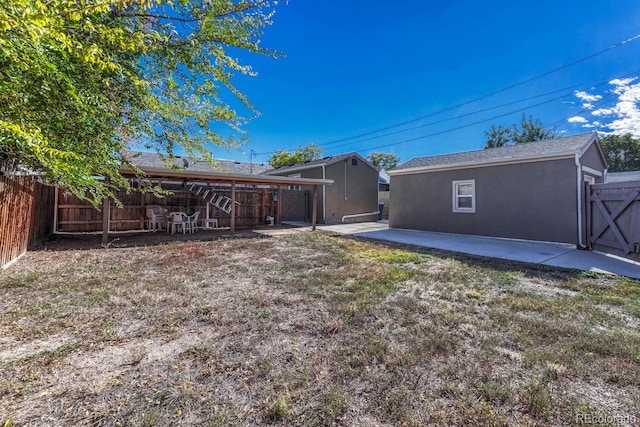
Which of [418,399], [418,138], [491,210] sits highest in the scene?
[418,138]

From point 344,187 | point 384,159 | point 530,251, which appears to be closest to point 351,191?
point 344,187

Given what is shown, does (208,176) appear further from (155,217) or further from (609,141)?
(609,141)

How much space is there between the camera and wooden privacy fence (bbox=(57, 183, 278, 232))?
31.7ft

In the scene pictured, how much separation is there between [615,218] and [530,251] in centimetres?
178

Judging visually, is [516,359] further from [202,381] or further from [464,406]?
[202,381]

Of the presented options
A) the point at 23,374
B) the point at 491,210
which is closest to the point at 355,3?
the point at 491,210

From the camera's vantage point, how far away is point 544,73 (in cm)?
1666

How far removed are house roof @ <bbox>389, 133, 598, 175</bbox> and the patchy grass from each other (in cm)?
440

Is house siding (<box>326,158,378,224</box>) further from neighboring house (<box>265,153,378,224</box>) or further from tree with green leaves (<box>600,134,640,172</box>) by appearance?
tree with green leaves (<box>600,134,640,172</box>)

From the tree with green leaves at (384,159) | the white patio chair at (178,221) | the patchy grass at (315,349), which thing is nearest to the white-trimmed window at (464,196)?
the patchy grass at (315,349)

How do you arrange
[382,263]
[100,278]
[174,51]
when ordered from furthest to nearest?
[382,263], [100,278], [174,51]

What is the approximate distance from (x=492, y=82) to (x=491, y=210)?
1433cm

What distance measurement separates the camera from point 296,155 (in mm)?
28719

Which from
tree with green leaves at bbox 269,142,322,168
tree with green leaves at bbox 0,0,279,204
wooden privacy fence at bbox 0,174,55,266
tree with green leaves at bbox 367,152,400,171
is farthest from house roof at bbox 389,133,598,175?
tree with green leaves at bbox 367,152,400,171
